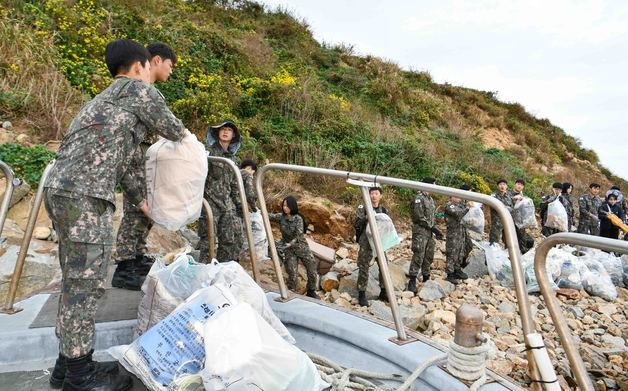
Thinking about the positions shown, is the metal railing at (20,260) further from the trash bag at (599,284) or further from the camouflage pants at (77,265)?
the trash bag at (599,284)

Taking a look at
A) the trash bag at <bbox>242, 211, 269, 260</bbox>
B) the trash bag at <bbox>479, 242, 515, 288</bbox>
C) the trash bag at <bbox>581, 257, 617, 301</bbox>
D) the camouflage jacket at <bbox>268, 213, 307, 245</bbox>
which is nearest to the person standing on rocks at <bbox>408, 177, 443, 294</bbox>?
the trash bag at <bbox>479, 242, 515, 288</bbox>

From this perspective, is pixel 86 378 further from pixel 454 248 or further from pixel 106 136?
pixel 454 248

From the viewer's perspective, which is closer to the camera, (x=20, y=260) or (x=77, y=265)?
(x=77, y=265)

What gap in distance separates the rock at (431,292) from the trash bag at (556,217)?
3.47 metres

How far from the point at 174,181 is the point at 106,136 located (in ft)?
1.77

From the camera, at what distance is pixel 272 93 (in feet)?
36.1

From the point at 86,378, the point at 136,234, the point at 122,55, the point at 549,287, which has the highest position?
the point at 122,55

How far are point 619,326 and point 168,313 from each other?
6.11 m

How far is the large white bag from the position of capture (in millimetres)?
2447

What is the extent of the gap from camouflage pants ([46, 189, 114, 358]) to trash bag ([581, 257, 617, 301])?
282 inches

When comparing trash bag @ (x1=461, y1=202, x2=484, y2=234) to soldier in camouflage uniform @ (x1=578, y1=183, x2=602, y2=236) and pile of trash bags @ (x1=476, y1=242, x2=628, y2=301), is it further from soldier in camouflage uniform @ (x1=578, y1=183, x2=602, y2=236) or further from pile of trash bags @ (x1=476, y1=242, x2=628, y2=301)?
soldier in camouflage uniform @ (x1=578, y1=183, x2=602, y2=236)

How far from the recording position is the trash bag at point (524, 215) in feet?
28.3

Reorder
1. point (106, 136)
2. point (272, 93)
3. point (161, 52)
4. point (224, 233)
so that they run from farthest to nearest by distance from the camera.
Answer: point (272, 93) < point (224, 233) < point (161, 52) < point (106, 136)

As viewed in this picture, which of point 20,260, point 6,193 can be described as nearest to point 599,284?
point 20,260
